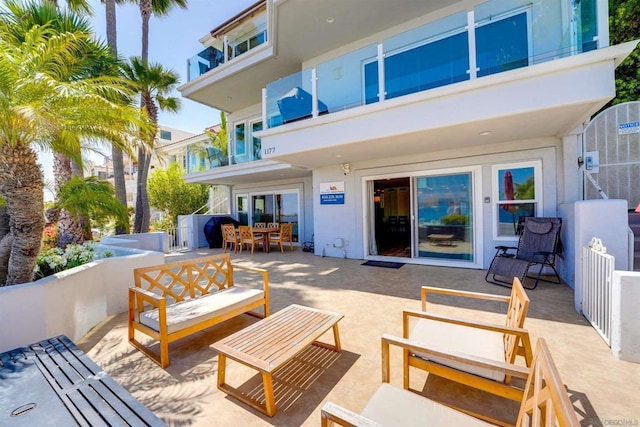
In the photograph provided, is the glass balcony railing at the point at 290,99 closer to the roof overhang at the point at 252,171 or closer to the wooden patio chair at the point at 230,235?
the roof overhang at the point at 252,171

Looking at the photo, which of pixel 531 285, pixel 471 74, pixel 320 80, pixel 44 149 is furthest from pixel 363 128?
pixel 44 149

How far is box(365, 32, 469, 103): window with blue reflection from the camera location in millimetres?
4672

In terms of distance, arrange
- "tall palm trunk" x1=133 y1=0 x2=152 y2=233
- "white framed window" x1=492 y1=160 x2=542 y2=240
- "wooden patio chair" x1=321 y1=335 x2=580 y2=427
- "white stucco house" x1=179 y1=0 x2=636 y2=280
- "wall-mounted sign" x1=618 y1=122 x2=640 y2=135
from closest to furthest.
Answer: "wooden patio chair" x1=321 y1=335 x2=580 y2=427, "white stucco house" x1=179 y1=0 x2=636 y2=280, "wall-mounted sign" x1=618 y1=122 x2=640 y2=135, "white framed window" x1=492 y1=160 x2=542 y2=240, "tall palm trunk" x1=133 y1=0 x2=152 y2=233

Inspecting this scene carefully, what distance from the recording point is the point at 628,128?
5.84 m

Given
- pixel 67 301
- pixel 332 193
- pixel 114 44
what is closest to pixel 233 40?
pixel 114 44

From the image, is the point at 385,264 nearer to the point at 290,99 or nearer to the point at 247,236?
the point at 290,99

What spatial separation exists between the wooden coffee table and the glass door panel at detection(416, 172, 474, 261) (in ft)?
16.6

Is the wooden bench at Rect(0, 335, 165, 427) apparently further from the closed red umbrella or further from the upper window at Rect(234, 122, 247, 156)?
the upper window at Rect(234, 122, 247, 156)

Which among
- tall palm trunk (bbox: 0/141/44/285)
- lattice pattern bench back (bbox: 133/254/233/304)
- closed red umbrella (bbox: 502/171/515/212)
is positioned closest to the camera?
tall palm trunk (bbox: 0/141/44/285)

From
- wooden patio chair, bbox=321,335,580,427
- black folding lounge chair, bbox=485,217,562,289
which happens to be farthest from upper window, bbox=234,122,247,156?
wooden patio chair, bbox=321,335,580,427

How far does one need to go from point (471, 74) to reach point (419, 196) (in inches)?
131

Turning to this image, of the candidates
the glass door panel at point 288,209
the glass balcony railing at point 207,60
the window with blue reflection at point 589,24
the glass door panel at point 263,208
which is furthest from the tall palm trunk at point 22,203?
the glass door panel at point 263,208

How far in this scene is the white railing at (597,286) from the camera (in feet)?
9.89

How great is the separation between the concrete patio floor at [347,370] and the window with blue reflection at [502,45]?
12.5 feet
